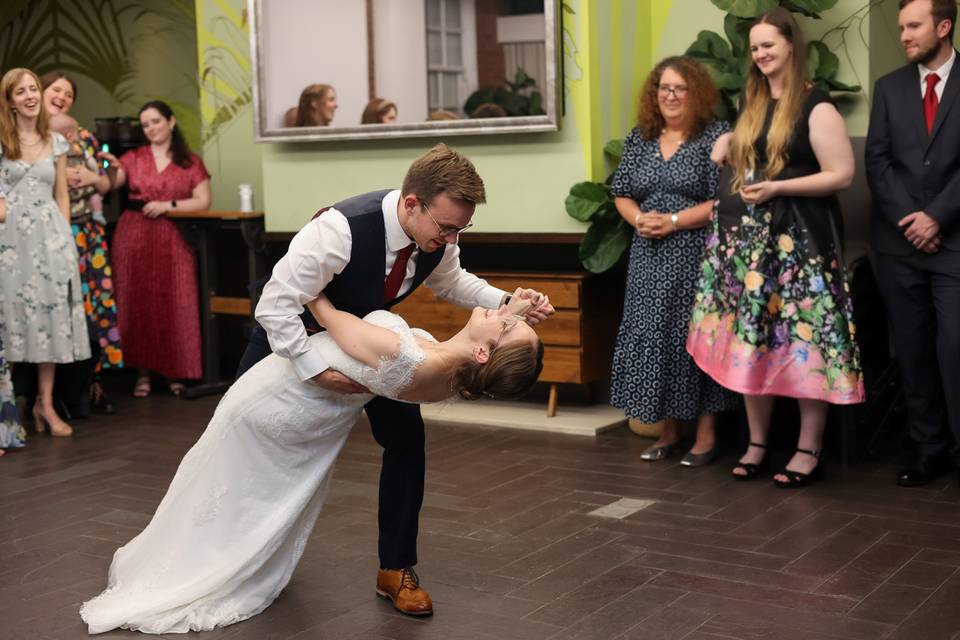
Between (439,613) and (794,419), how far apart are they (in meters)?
2.52

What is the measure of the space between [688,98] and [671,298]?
81cm

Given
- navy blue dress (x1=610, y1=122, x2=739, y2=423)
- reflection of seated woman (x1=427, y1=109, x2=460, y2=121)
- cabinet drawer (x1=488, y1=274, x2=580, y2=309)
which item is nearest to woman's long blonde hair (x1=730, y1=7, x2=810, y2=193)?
navy blue dress (x1=610, y1=122, x2=739, y2=423)

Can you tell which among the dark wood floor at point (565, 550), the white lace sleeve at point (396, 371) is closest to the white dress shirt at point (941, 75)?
the dark wood floor at point (565, 550)

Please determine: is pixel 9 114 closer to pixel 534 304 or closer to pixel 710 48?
pixel 710 48

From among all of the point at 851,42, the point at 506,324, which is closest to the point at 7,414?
the point at 506,324

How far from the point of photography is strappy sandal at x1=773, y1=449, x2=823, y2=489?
457 cm

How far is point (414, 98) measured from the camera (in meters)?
6.07

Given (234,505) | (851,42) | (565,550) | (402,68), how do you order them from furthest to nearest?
(402,68) → (851,42) → (565,550) → (234,505)

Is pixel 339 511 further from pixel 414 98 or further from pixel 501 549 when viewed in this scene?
pixel 414 98

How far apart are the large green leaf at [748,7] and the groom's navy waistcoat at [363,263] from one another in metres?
2.45

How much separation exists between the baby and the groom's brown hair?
3.90 m

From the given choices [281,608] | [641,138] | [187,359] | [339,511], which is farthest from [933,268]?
[187,359]

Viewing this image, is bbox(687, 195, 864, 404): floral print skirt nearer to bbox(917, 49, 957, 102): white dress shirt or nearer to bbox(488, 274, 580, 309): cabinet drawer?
bbox(917, 49, 957, 102): white dress shirt

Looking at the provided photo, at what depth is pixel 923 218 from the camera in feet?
14.7
